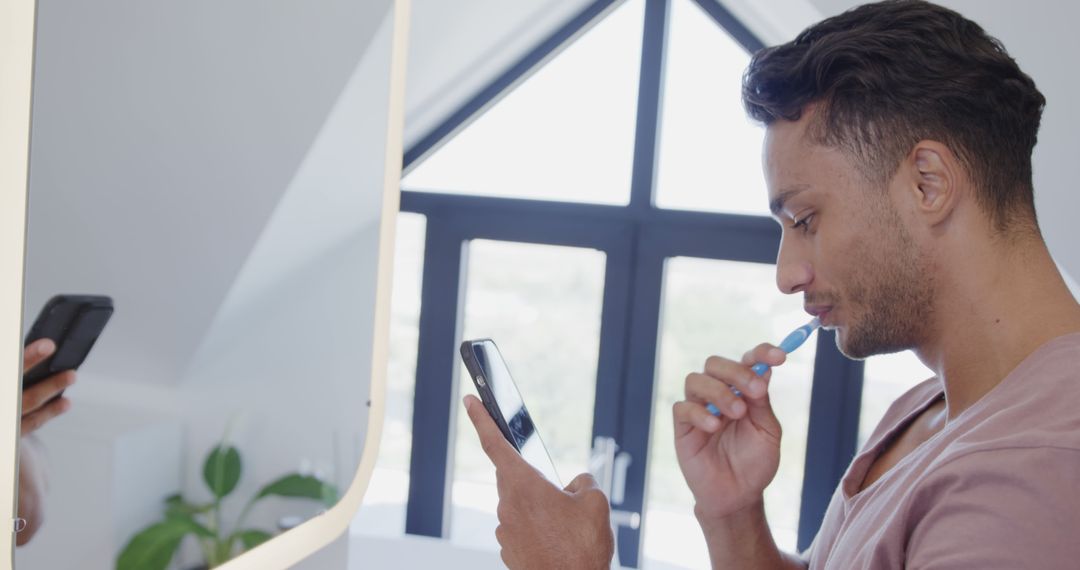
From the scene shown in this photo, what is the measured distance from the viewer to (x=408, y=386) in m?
2.93

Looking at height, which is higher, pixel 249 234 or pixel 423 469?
pixel 249 234

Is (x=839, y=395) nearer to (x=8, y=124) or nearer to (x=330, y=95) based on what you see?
(x=330, y=95)

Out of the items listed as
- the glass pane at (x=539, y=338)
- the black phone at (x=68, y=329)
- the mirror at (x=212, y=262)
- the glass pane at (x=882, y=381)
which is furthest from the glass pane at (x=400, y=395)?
the black phone at (x=68, y=329)

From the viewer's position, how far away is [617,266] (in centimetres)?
277

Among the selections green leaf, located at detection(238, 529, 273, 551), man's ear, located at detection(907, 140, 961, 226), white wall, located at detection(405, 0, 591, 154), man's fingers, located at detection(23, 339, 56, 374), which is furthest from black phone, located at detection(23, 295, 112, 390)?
white wall, located at detection(405, 0, 591, 154)

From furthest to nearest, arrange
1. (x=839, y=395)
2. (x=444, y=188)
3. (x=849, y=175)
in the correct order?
(x=444, y=188) < (x=839, y=395) < (x=849, y=175)

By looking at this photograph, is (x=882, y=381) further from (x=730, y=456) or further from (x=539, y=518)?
(x=539, y=518)

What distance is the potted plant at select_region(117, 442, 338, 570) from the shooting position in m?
0.57

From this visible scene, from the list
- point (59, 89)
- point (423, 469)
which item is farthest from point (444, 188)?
point (59, 89)

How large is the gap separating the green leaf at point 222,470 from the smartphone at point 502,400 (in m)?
0.20

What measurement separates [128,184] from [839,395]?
2502mm

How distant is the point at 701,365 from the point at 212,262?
7.55 ft

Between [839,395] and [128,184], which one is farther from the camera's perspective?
[839,395]

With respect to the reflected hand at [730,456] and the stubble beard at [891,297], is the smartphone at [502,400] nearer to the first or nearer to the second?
the reflected hand at [730,456]
